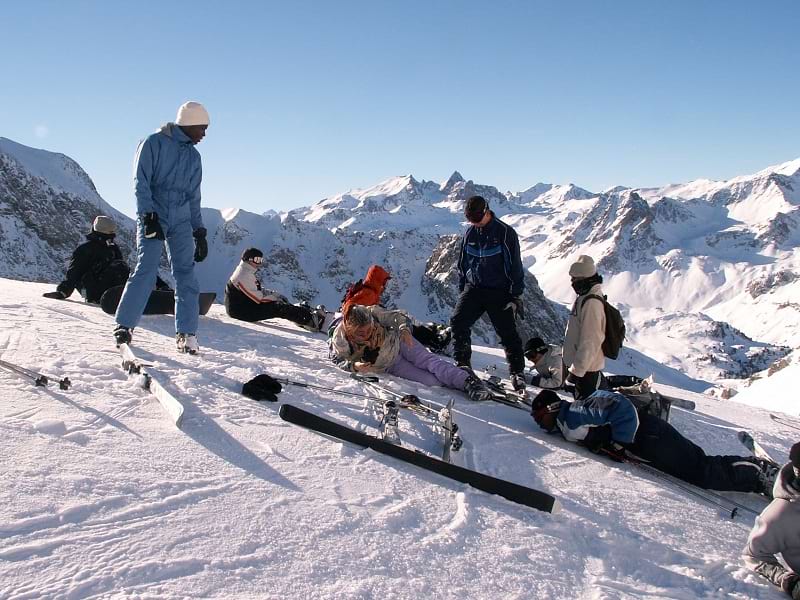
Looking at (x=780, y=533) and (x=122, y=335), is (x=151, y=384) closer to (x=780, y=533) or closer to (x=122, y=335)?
(x=122, y=335)

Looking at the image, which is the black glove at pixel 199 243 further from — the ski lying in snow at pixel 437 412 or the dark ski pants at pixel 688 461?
the dark ski pants at pixel 688 461

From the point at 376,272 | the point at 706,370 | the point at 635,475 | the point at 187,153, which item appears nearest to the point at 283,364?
the point at 376,272

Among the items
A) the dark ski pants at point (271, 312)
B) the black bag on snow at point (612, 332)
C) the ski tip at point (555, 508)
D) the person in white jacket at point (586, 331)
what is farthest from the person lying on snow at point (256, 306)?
the ski tip at point (555, 508)

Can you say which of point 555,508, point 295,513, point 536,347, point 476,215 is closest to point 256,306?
point 476,215

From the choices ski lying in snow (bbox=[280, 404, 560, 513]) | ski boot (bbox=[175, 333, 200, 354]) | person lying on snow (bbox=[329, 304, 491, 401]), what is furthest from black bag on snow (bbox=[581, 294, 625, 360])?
ski boot (bbox=[175, 333, 200, 354])

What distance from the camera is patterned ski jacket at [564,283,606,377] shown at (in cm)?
554

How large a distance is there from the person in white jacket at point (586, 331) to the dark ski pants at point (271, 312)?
5101 mm

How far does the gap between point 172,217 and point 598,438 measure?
4.68 metres

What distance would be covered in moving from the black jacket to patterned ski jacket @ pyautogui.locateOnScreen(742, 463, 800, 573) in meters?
8.77

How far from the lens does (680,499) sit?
154 inches

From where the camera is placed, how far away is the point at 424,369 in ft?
20.7

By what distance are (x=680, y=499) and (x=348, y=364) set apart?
3.48 m

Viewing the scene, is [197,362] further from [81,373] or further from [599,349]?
[599,349]

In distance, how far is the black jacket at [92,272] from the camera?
907 cm
